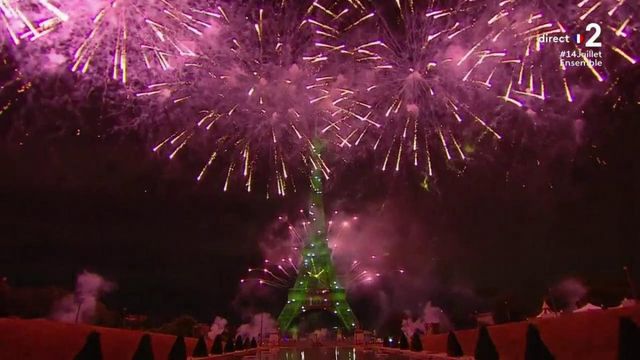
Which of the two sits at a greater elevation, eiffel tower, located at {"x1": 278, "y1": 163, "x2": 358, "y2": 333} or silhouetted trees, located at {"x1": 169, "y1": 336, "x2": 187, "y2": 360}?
eiffel tower, located at {"x1": 278, "y1": 163, "x2": 358, "y2": 333}

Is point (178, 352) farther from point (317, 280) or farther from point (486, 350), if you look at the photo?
point (317, 280)

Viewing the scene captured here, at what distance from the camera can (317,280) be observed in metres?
71.4

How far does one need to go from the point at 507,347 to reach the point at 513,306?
164 feet

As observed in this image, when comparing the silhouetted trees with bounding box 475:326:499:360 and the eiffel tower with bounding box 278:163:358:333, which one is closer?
the silhouetted trees with bounding box 475:326:499:360

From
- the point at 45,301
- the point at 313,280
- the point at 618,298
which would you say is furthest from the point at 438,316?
the point at 45,301

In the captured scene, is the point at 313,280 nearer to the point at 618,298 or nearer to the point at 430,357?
the point at 618,298

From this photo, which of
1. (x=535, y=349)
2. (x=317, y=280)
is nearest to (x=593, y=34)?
(x=535, y=349)

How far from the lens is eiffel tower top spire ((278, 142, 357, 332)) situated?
6956 cm

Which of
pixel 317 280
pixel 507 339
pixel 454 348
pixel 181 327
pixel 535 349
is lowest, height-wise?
pixel 535 349

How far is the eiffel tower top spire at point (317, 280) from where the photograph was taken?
69562 mm

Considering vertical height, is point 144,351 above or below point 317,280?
below

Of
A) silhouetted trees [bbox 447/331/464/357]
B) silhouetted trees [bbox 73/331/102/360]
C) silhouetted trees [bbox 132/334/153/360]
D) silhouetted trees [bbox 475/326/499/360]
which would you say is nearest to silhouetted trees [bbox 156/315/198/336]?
silhouetted trees [bbox 447/331/464/357]

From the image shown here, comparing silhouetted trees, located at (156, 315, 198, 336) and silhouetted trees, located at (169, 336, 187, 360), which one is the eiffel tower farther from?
silhouetted trees, located at (169, 336, 187, 360)

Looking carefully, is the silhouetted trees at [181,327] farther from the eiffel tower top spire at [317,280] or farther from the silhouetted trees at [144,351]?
the silhouetted trees at [144,351]
